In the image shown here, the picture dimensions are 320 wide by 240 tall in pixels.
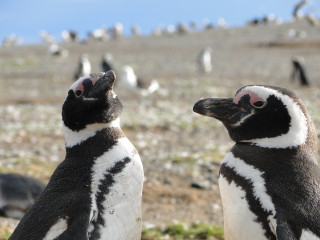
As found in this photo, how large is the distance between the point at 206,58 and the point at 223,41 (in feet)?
55.1

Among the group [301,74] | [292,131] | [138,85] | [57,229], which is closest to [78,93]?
[57,229]

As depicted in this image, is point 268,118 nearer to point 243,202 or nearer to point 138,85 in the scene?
point 243,202

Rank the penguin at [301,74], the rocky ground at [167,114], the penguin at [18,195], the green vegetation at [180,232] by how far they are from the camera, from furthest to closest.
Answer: the penguin at [301,74] → the rocky ground at [167,114] → the penguin at [18,195] → the green vegetation at [180,232]

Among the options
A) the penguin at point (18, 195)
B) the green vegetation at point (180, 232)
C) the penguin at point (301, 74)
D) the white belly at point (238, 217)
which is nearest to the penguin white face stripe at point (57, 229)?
the white belly at point (238, 217)

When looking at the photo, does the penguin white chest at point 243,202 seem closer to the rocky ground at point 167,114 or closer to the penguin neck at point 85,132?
the penguin neck at point 85,132

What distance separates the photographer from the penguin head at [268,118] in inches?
129

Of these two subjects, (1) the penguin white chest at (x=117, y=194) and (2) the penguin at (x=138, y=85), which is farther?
(2) the penguin at (x=138, y=85)

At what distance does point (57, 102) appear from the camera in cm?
1759

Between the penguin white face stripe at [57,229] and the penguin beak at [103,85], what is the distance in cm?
76

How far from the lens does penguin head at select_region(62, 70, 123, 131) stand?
3.61 meters

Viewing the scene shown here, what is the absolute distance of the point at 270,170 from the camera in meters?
3.25

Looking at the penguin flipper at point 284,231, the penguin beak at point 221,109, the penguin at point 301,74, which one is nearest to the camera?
the penguin flipper at point 284,231

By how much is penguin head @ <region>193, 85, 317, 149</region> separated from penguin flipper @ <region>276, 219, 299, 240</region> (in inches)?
17.3

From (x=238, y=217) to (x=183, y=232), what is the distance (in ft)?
8.51
